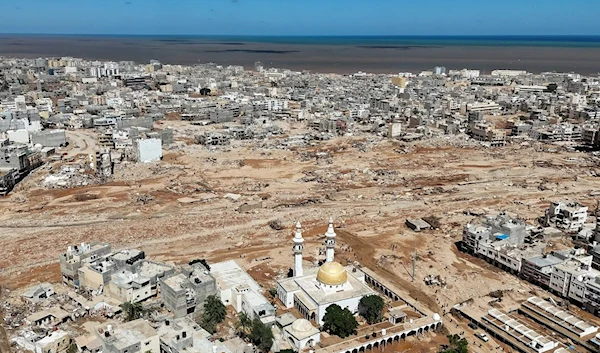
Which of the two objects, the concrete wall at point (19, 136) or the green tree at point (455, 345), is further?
the concrete wall at point (19, 136)

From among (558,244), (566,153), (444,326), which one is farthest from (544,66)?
(444,326)

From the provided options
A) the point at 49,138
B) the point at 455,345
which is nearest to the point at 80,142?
the point at 49,138

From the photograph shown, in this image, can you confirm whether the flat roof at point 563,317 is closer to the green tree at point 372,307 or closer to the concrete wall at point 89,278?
the green tree at point 372,307

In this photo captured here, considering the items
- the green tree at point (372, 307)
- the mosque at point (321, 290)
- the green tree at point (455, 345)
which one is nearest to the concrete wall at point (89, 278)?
the mosque at point (321, 290)

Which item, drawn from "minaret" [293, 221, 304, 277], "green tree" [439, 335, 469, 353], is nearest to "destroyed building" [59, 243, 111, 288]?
"minaret" [293, 221, 304, 277]

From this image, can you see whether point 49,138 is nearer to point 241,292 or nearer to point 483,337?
point 241,292
